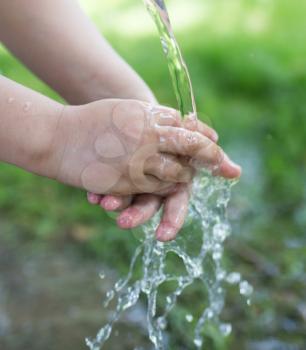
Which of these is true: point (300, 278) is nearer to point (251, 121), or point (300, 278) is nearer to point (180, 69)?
point (180, 69)

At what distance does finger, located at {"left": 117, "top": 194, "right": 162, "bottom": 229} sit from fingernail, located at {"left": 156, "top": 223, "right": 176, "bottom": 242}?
0.16 feet

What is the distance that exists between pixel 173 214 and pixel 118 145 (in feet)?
0.73

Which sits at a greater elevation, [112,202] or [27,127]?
[27,127]

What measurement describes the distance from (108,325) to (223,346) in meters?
0.29

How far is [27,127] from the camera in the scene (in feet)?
4.70

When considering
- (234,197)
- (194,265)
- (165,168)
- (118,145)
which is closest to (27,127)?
(118,145)

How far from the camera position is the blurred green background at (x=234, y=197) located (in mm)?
1915

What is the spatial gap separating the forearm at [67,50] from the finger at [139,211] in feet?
0.98

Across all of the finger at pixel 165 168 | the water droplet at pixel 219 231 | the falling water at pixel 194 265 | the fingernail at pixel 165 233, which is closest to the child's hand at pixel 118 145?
the finger at pixel 165 168

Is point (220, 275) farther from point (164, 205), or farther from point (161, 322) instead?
point (164, 205)

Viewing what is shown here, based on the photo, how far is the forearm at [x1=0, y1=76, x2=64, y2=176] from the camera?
1433 mm

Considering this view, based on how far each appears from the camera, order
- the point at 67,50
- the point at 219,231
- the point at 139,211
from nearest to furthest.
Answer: the point at 139,211, the point at 67,50, the point at 219,231

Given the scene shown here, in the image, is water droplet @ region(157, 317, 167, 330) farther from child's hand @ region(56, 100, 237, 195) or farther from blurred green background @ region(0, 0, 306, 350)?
child's hand @ region(56, 100, 237, 195)

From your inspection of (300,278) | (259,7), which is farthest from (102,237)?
(259,7)
